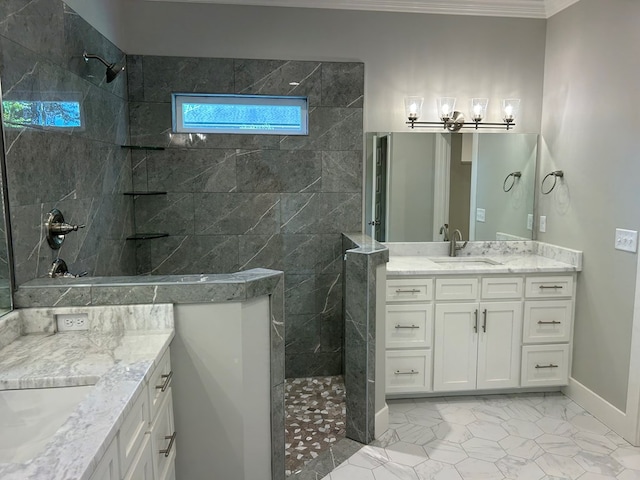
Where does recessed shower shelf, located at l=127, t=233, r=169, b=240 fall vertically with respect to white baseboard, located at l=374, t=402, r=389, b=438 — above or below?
above

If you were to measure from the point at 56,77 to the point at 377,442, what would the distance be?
259cm

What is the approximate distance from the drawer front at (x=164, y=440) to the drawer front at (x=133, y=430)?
0.40 ft

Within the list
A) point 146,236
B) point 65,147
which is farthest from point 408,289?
point 65,147

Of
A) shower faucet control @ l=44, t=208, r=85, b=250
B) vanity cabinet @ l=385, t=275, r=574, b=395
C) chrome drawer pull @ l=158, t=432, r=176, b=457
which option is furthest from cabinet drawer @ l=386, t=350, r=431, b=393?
shower faucet control @ l=44, t=208, r=85, b=250

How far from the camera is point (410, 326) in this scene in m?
3.05

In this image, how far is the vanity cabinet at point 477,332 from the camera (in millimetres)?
3051

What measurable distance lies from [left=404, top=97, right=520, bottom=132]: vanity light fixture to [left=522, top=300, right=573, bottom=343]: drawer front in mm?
1427

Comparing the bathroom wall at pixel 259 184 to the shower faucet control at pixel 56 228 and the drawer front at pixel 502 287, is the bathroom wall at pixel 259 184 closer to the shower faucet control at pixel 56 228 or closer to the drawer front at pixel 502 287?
the drawer front at pixel 502 287

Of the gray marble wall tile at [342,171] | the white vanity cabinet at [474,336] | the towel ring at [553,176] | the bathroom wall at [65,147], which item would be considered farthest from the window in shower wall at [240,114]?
the towel ring at [553,176]

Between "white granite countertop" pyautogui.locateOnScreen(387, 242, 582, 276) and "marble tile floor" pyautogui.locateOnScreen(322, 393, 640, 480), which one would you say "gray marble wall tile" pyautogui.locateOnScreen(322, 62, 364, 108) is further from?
"marble tile floor" pyautogui.locateOnScreen(322, 393, 640, 480)

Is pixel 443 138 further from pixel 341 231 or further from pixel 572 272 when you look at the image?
pixel 572 272

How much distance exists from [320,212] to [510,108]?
1.68 meters

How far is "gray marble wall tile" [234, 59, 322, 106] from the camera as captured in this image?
335 centimetres

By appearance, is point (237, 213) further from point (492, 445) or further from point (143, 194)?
point (492, 445)
